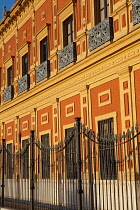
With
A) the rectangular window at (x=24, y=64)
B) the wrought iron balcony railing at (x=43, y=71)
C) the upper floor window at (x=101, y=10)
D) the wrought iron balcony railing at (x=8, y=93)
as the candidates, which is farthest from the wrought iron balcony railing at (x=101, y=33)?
the wrought iron balcony railing at (x=8, y=93)

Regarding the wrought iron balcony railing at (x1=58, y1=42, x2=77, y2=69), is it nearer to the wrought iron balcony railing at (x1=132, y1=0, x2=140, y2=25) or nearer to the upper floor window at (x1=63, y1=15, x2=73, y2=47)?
the upper floor window at (x1=63, y1=15, x2=73, y2=47)

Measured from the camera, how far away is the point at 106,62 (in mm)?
10055

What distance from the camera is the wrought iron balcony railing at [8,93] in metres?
17.0

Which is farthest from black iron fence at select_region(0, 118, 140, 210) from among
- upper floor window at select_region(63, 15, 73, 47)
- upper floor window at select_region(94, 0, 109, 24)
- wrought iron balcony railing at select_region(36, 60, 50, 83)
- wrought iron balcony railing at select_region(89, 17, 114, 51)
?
wrought iron balcony railing at select_region(36, 60, 50, 83)

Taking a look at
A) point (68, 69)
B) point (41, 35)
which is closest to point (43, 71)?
point (41, 35)

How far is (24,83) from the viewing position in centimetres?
1548

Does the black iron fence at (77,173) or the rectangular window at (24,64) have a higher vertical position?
the rectangular window at (24,64)

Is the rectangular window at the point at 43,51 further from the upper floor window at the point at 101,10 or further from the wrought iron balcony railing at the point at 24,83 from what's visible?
the upper floor window at the point at 101,10

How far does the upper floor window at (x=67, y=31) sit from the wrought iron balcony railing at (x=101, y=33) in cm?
188

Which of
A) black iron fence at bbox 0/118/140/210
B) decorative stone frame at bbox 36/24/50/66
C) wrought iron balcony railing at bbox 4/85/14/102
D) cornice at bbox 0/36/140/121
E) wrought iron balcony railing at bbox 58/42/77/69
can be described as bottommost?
black iron fence at bbox 0/118/140/210

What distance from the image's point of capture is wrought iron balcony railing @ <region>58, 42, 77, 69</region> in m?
11.7

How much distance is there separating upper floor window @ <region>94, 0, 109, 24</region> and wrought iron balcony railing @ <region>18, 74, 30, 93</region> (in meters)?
5.10

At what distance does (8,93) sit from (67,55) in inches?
234

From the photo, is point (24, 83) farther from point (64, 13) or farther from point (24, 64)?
point (64, 13)
